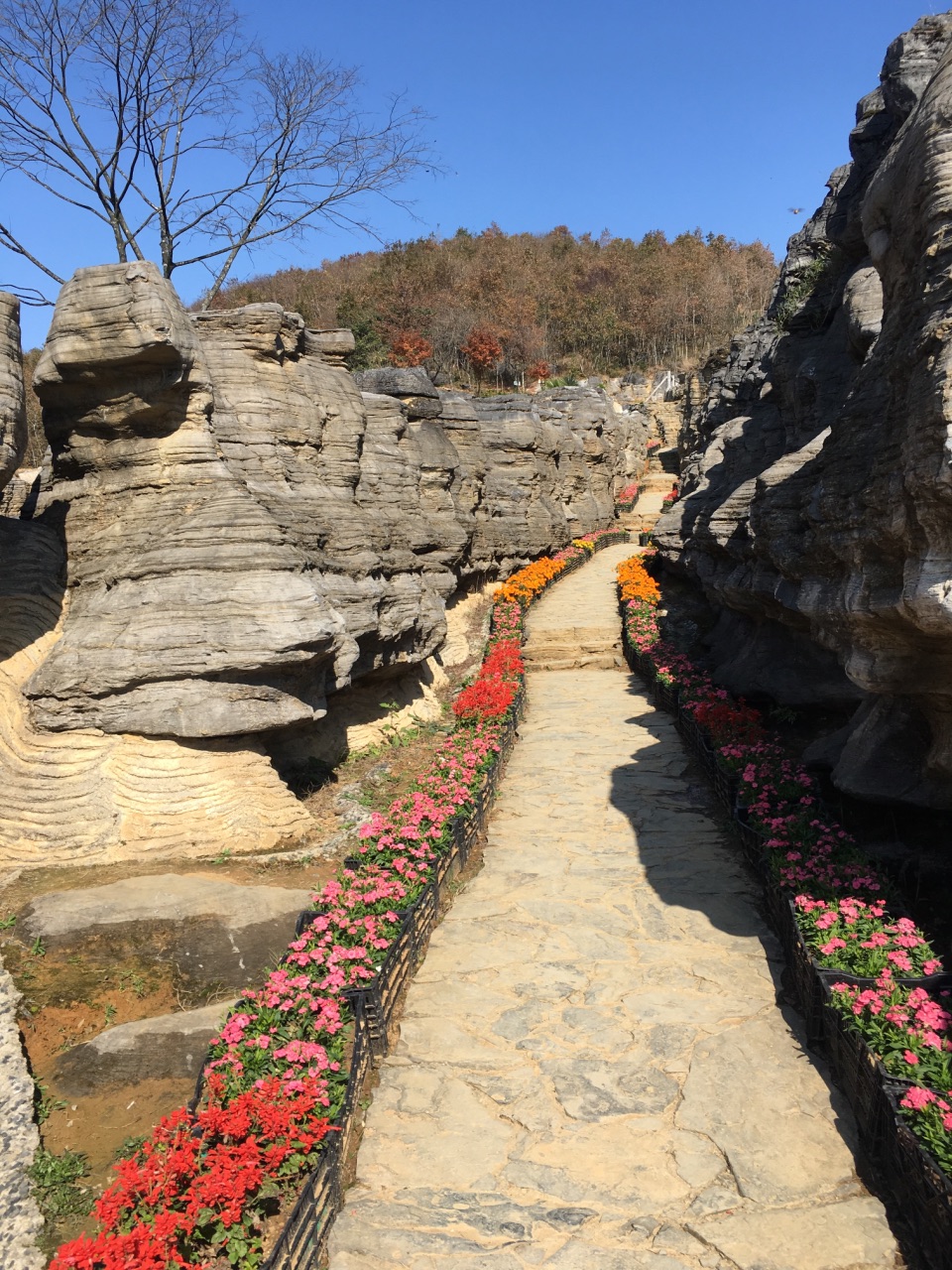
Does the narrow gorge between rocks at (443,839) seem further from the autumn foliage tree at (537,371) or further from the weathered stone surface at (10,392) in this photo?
the autumn foliage tree at (537,371)

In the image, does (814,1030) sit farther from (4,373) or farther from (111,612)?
(4,373)

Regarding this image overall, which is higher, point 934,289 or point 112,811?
point 934,289

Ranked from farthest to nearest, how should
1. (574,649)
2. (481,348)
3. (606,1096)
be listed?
(481,348), (574,649), (606,1096)

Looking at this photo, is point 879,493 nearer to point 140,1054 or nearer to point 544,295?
point 140,1054

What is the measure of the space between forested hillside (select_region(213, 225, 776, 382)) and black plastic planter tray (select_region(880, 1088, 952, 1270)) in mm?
42811

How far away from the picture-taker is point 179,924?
6.38 meters

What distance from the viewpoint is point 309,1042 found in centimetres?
470

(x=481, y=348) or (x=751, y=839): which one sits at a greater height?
(x=481, y=348)

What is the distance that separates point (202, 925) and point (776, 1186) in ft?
13.8

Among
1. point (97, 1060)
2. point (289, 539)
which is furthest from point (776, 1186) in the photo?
point (289, 539)

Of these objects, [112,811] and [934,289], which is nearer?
[934,289]

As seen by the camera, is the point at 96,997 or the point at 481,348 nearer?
the point at 96,997

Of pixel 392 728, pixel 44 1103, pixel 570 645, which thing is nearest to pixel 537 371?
pixel 570 645

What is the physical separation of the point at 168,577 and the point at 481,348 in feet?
143
